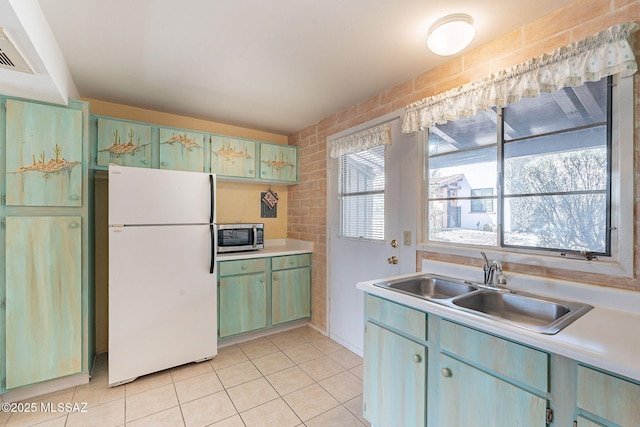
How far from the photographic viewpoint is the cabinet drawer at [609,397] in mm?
857

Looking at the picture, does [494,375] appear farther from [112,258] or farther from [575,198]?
[112,258]

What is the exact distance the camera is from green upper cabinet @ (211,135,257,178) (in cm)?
304

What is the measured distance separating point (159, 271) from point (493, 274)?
246 cm

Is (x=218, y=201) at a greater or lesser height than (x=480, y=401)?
greater

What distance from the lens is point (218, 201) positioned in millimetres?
3414

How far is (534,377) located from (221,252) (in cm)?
268

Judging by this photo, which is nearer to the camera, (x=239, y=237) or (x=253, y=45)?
(x=253, y=45)

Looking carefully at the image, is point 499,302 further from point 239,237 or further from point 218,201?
point 218,201

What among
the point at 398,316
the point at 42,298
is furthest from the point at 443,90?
the point at 42,298

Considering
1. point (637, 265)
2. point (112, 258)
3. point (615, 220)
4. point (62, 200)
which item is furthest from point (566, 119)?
point (62, 200)

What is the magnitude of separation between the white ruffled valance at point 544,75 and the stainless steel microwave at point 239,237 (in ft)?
6.86

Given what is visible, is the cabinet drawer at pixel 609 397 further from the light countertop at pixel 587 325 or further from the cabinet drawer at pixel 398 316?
the cabinet drawer at pixel 398 316

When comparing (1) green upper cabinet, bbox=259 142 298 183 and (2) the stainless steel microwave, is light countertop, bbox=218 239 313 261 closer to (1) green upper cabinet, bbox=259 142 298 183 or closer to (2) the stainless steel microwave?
(2) the stainless steel microwave

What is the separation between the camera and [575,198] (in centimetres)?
148
